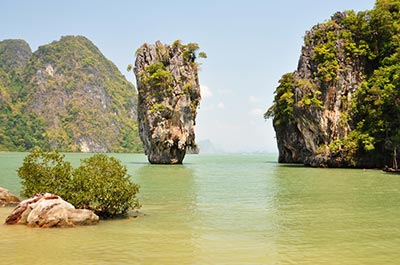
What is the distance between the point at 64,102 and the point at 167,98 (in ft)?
413

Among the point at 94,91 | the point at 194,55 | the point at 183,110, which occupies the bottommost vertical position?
the point at 183,110

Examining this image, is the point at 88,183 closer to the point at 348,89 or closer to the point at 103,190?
the point at 103,190

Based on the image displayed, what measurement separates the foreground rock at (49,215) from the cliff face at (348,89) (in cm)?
2967

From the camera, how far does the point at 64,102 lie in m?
163

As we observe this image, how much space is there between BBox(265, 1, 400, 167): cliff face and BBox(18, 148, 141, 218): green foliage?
91.5 ft

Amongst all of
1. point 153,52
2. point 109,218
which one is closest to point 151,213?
point 109,218

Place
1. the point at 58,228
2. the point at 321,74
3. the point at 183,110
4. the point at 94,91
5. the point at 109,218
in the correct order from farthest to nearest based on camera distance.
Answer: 1. the point at 94,91
2. the point at 183,110
3. the point at 321,74
4. the point at 109,218
5. the point at 58,228

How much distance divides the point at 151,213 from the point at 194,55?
129ft

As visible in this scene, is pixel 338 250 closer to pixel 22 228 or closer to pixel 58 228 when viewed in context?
pixel 58 228

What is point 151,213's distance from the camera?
13133mm

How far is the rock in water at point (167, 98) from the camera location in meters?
47.3

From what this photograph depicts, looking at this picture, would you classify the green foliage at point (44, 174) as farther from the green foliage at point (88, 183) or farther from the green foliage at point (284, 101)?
the green foliage at point (284, 101)

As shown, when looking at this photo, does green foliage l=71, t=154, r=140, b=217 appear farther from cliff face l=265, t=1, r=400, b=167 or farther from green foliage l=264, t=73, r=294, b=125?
green foliage l=264, t=73, r=294, b=125

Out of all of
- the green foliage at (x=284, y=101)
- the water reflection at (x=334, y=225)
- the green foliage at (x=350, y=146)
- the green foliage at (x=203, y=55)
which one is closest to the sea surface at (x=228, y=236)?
the water reflection at (x=334, y=225)
